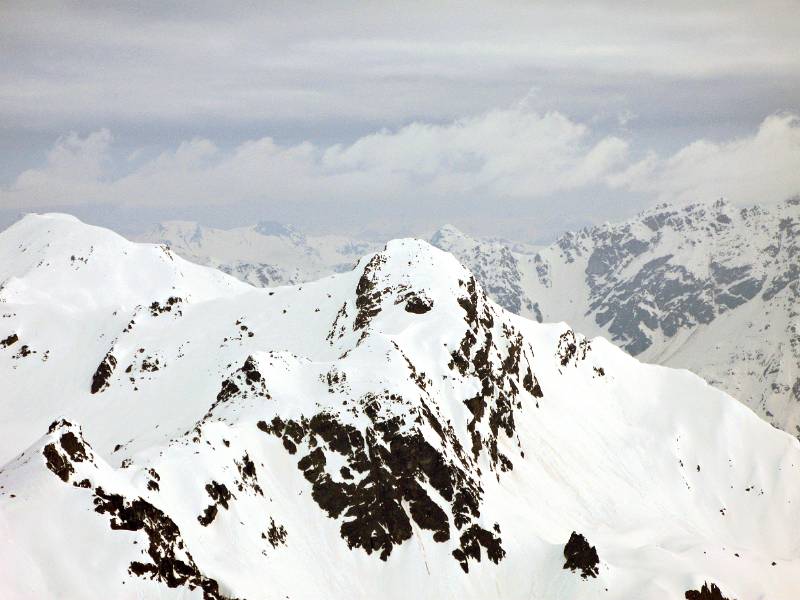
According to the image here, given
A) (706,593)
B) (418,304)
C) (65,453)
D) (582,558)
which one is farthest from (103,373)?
(706,593)

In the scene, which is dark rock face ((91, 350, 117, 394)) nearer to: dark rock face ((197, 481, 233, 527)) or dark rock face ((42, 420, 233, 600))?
dark rock face ((197, 481, 233, 527))

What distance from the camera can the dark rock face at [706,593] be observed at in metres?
115

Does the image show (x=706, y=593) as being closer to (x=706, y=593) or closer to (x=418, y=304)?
(x=706, y=593)

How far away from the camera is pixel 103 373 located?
168 m

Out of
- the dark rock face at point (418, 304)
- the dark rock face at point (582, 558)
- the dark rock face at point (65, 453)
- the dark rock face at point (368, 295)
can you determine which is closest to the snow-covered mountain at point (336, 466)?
the dark rock face at point (65, 453)

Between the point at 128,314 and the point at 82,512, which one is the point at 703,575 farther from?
the point at 128,314

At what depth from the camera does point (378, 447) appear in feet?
376

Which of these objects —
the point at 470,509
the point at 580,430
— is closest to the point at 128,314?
the point at 470,509

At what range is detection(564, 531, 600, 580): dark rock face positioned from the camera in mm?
114688

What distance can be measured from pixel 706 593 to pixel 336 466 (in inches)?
2766

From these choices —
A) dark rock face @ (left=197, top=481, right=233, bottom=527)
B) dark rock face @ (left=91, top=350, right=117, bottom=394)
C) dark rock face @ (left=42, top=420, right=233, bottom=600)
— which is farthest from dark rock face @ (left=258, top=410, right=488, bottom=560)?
dark rock face @ (left=91, top=350, right=117, bottom=394)

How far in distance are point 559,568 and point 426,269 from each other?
8110 centimetres

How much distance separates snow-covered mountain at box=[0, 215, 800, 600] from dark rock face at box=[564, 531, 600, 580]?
0.40 m

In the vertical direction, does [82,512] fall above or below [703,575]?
above
